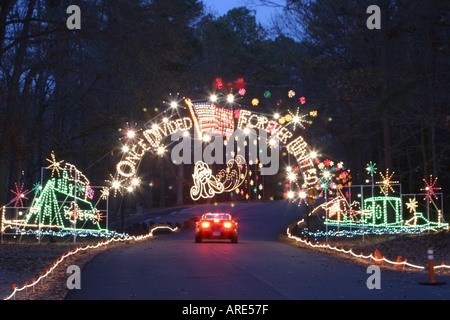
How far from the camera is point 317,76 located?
4322 cm

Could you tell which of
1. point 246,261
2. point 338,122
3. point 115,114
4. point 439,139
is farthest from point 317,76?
point 246,261

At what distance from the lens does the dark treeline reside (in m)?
22.1

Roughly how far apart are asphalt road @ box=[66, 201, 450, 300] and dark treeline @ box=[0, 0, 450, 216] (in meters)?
5.07

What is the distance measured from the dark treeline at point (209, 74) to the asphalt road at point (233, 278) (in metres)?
5.07

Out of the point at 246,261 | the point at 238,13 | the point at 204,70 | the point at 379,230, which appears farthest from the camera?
the point at 238,13

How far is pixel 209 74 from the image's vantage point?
5981cm

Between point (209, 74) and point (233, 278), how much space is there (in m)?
45.8

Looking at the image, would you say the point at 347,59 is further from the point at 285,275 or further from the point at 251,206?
the point at 251,206

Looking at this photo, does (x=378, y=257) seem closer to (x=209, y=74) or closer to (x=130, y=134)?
(x=130, y=134)

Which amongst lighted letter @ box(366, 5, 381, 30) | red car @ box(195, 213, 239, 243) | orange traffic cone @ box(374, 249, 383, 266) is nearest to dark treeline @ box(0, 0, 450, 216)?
lighted letter @ box(366, 5, 381, 30)

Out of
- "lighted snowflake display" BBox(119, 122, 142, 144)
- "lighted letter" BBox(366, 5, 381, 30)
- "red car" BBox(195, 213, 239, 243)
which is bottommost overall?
"red car" BBox(195, 213, 239, 243)

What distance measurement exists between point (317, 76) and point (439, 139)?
939cm

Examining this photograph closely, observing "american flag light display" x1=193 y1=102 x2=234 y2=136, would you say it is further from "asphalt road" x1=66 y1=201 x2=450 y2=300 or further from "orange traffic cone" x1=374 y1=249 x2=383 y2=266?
"orange traffic cone" x1=374 y1=249 x2=383 y2=266

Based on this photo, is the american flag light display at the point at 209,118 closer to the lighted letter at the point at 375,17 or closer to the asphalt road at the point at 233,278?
the asphalt road at the point at 233,278
